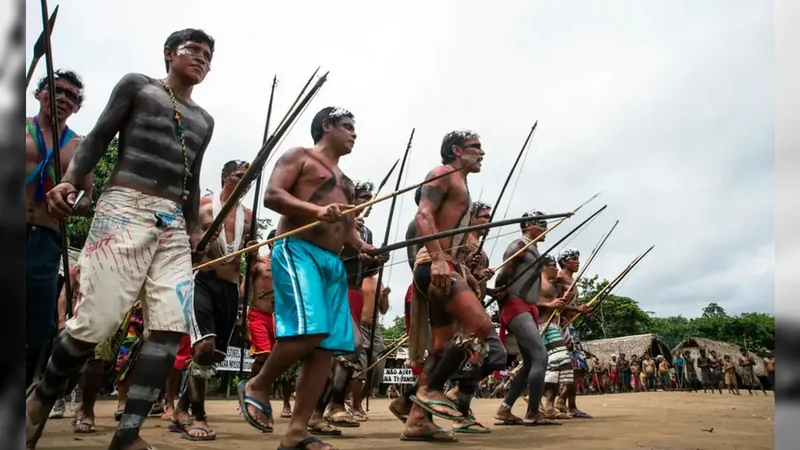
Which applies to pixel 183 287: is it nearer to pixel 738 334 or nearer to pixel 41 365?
pixel 41 365

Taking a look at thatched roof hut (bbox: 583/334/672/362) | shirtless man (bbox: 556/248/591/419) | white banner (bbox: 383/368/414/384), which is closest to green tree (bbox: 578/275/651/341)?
thatched roof hut (bbox: 583/334/672/362)

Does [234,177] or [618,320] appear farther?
[618,320]

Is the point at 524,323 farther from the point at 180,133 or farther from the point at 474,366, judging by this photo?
the point at 180,133

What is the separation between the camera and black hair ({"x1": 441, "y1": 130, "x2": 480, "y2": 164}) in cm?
528

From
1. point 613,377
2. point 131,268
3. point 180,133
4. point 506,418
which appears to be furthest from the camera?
point 613,377

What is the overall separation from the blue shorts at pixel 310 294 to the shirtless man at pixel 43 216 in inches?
43.3

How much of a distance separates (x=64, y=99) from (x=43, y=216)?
73cm

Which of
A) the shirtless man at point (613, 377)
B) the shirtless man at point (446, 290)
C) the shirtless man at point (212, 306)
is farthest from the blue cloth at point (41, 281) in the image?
the shirtless man at point (613, 377)

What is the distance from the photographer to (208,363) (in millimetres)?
4836

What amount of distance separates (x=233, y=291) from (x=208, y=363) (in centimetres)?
71

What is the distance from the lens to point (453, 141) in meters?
5.31

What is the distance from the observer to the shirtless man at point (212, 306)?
4781mm

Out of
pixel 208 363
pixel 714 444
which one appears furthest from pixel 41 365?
pixel 714 444

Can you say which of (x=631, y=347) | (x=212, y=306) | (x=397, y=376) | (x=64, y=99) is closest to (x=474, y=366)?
(x=212, y=306)
